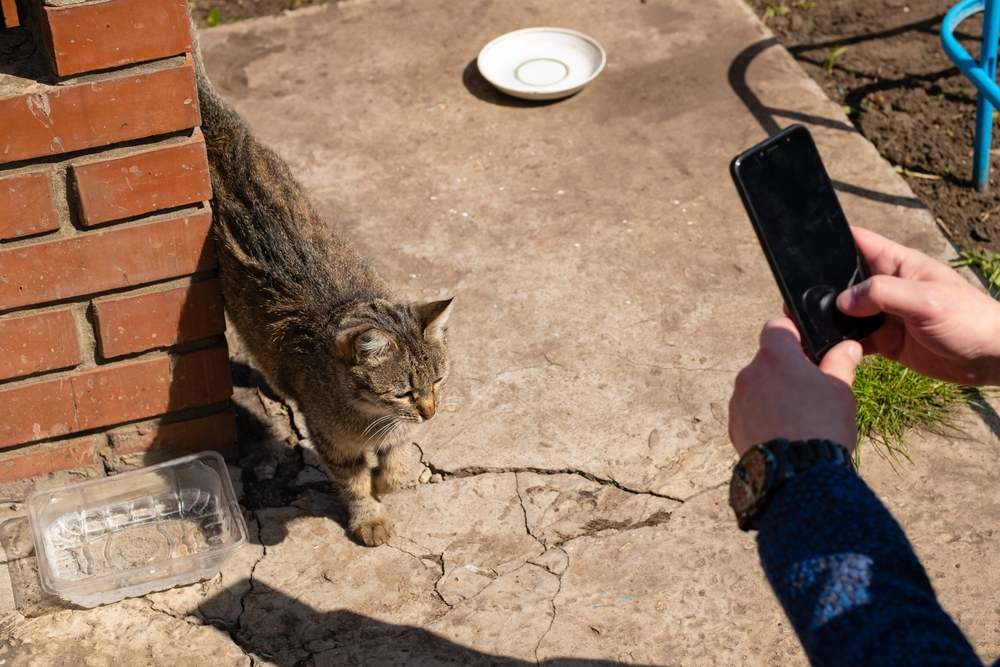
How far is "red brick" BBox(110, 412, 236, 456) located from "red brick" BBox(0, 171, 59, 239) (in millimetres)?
747

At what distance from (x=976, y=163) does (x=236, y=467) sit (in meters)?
3.02

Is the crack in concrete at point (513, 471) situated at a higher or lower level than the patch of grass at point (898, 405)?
lower

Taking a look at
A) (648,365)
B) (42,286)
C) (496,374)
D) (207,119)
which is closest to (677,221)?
(648,365)

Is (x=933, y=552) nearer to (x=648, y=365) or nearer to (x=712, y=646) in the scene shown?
(x=712, y=646)

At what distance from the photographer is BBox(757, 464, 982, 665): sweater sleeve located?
1.31 metres

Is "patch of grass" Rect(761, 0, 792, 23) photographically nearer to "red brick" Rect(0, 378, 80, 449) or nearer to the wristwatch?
"red brick" Rect(0, 378, 80, 449)

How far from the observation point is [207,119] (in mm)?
3215

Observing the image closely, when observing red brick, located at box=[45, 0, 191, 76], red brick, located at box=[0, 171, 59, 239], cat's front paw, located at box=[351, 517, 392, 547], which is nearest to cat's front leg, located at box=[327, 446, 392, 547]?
cat's front paw, located at box=[351, 517, 392, 547]

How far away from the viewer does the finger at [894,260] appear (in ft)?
6.44

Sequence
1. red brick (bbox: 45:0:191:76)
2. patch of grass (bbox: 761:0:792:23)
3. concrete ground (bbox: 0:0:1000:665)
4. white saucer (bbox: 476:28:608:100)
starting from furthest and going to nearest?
patch of grass (bbox: 761:0:792:23) < white saucer (bbox: 476:28:608:100) < concrete ground (bbox: 0:0:1000:665) < red brick (bbox: 45:0:191:76)

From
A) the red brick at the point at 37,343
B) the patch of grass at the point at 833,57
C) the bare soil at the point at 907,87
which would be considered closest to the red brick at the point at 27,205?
the red brick at the point at 37,343

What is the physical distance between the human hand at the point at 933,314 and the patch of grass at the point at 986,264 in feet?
6.39

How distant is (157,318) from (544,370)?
4.05 ft

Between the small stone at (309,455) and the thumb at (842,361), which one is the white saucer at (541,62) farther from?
the thumb at (842,361)
